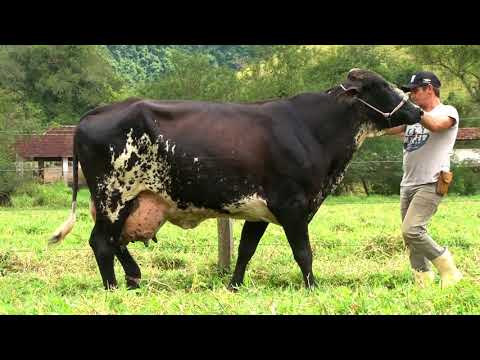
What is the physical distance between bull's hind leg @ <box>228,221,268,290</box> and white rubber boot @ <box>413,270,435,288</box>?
5.20 feet

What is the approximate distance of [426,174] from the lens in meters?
6.66

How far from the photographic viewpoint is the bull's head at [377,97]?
6.90 m

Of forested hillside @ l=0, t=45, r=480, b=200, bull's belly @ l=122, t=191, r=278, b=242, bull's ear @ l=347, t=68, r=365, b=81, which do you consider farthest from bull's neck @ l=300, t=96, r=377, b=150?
forested hillside @ l=0, t=45, r=480, b=200

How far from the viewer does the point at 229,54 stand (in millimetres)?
88375

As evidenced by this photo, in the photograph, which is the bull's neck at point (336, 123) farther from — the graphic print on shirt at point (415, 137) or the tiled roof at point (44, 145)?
the tiled roof at point (44, 145)

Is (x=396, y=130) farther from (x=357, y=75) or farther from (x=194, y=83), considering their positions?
(x=194, y=83)

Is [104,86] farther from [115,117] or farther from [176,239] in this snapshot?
[115,117]

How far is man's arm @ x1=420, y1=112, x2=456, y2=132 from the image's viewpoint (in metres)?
6.47

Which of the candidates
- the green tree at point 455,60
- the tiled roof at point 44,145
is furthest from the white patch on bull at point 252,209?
the green tree at point 455,60

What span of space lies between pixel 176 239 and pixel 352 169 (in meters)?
9.87

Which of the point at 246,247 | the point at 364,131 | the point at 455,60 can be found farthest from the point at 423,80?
the point at 455,60

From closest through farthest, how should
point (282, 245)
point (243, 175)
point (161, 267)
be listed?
point (243, 175) < point (161, 267) < point (282, 245)

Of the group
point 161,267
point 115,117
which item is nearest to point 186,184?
point 115,117

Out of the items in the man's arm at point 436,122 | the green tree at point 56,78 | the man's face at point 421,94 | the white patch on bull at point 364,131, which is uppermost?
the man's face at point 421,94
